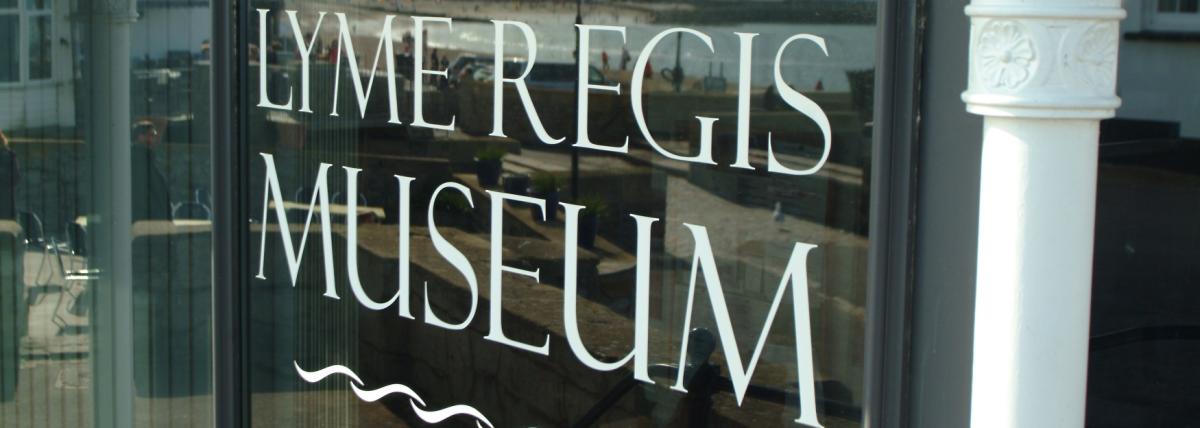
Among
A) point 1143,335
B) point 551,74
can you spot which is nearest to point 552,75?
point 551,74

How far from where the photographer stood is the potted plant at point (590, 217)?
275cm

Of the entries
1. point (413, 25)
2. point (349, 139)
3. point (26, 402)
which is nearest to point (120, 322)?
point (26, 402)

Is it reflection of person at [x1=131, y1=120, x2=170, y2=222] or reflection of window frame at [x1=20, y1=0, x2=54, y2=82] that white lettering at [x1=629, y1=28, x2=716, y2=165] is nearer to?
reflection of person at [x1=131, y1=120, x2=170, y2=222]

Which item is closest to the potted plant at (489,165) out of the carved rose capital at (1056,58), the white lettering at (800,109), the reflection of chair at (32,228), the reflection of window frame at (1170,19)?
the white lettering at (800,109)

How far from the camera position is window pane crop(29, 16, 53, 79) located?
3.74 m

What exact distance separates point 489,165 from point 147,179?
1280mm

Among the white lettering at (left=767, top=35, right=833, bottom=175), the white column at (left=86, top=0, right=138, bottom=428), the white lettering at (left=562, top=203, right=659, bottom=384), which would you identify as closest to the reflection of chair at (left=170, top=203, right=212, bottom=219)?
the white column at (left=86, top=0, right=138, bottom=428)

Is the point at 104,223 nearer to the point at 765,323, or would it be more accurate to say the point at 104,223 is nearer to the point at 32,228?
the point at 32,228

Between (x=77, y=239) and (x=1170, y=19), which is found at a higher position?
(x=1170, y=19)

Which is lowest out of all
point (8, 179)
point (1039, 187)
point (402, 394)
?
point (402, 394)

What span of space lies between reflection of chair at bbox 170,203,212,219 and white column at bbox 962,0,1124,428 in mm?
2160

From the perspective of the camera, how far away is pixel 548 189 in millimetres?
2814

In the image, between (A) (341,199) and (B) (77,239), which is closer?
(A) (341,199)

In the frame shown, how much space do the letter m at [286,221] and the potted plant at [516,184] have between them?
588 millimetres
